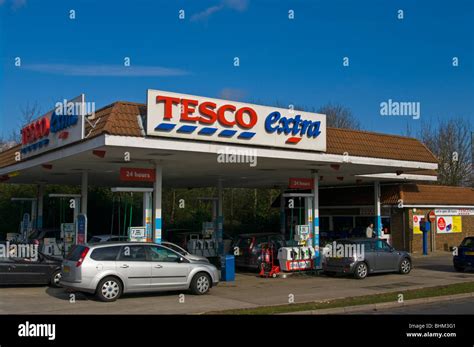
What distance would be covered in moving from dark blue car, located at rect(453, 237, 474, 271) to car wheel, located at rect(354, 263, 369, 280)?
14.9ft

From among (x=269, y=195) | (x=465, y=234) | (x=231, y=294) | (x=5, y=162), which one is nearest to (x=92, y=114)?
(x=231, y=294)

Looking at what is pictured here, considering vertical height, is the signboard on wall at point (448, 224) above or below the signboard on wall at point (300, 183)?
below

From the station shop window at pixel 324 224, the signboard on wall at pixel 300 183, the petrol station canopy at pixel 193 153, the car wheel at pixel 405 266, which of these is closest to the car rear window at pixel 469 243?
the car wheel at pixel 405 266

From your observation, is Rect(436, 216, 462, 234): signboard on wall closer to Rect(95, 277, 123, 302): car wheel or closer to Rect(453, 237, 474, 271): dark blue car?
Rect(453, 237, 474, 271): dark blue car

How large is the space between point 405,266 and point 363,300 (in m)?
7.85

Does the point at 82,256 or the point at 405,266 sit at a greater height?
the point at 82,256

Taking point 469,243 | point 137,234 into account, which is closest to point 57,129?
point 137,234

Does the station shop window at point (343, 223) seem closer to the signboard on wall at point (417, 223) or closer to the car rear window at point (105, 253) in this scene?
the signboard on wall at point (417, 223)

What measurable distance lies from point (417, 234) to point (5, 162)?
2113 cm

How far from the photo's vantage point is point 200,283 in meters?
15.7

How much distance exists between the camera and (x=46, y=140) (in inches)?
743

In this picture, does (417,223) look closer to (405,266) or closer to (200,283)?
(405,266)

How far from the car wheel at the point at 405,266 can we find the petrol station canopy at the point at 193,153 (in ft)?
12.1

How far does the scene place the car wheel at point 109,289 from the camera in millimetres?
13984
